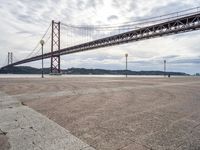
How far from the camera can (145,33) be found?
45.2m

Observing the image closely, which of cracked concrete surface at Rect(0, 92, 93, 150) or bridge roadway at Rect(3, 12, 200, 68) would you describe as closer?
cracked concrete surface at Rect(0, 92, 93, 150)

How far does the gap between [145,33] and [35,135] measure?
45.1 m

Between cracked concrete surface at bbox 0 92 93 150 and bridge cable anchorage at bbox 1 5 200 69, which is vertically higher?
bridge cable anchorage at bbox 1 5 200 69

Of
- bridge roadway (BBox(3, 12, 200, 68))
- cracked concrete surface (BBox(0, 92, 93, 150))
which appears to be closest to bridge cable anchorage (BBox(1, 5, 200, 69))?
bridge roadway (BBox(3, 12, 200, 68))

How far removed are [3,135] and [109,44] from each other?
4945cm

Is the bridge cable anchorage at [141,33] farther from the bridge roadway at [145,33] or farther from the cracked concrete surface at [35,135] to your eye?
the cracked concrete surface at [35,135]

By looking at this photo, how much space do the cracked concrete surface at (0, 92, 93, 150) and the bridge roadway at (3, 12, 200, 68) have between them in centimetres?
3613

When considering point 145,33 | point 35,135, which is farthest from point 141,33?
point 35,135

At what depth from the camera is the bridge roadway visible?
34872 millimetres

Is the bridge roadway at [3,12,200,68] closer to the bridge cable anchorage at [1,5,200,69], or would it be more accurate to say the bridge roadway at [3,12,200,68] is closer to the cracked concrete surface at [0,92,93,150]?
the bridge cable anchorage at [1,5,200,69]

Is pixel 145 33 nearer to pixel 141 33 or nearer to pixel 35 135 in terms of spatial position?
pixel 141 33

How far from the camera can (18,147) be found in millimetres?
3000

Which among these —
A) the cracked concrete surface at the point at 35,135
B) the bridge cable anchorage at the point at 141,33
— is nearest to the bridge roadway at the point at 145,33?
the bridge cable anchorage at the point at 141,33

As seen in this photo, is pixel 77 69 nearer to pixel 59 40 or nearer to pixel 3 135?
pixel 59 40
